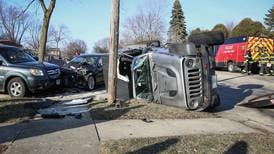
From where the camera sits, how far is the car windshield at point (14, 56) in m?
12.6

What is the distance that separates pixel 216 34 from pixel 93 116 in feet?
13.9

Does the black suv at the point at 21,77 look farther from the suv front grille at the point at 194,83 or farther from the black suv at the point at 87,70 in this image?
the suv front grille at the point at 194,83

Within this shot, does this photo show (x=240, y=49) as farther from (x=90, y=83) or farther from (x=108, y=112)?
(x=108, y=112)

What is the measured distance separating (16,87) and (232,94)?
8404 mm

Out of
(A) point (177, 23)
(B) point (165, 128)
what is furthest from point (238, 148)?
(A) point (177, 23)

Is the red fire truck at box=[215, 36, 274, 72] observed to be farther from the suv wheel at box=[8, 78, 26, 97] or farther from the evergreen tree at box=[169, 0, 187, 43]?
the evergreen tree at box=[169, 0, 187, 43]

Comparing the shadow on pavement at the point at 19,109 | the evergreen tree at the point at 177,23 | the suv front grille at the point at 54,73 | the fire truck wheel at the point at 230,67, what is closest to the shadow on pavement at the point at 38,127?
the shadow on pavement at the point at 19,109

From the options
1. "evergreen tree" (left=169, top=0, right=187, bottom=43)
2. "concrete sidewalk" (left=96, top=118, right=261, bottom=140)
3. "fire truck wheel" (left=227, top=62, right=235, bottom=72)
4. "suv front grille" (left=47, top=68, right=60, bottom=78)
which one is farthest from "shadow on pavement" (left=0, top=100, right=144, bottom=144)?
"evergreen tree" (left=169, top=0, right=187, bottom=43)

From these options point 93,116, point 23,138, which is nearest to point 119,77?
point 93,116

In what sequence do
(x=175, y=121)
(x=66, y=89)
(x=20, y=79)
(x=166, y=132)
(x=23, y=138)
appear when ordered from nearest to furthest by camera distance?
(x=23, y=138)
(x=166, y=132)
(x=175, y=121)
(x=20, y=79)
(x=66, y=89)

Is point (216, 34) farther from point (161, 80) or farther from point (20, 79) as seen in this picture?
point (20, 79)

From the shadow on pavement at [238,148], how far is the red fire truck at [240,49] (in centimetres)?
1997

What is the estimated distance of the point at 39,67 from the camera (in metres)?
12.3

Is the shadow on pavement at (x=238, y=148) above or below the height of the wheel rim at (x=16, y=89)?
below
